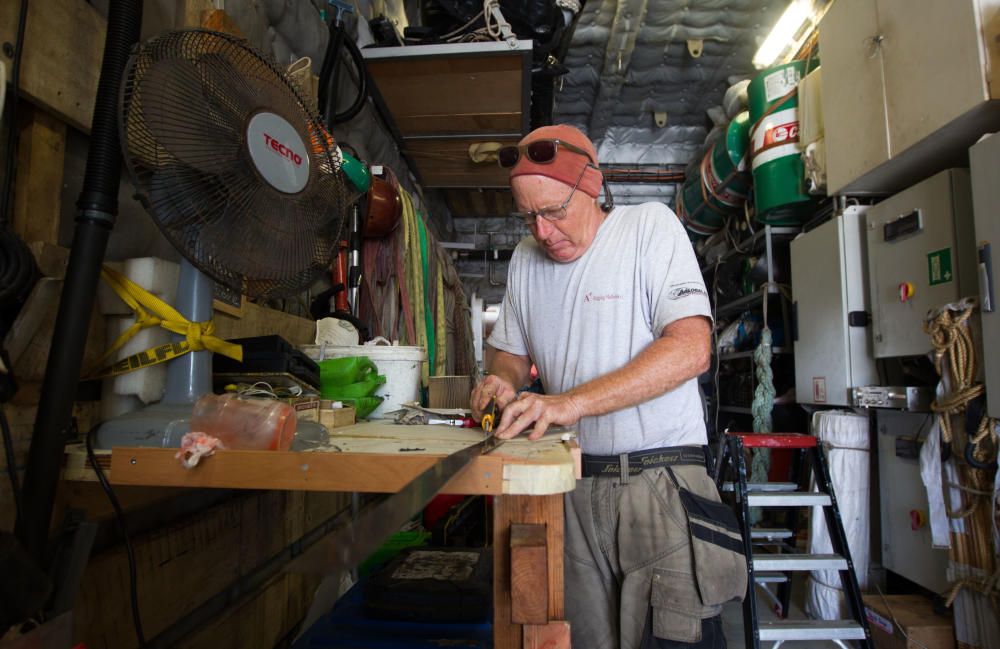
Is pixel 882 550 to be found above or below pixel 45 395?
below

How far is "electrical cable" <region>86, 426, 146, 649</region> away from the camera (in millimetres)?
813

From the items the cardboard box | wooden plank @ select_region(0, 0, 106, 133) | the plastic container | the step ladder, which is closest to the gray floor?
the step ladder

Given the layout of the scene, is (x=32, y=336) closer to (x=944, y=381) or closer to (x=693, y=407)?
(x=693, y=407)

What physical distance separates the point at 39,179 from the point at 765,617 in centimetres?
344

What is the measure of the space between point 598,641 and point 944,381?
1758 mm

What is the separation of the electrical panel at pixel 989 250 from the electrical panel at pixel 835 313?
95cm

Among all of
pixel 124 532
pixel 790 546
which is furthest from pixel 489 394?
pixel 790 546

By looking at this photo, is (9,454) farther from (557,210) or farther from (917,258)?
(917,258)

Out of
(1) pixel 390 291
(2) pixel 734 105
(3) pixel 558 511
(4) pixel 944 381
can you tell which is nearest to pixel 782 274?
(2) pixel 734 105

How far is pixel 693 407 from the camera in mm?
1305

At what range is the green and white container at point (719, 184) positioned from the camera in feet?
13.2

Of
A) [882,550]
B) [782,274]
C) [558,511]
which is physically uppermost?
[782,274]

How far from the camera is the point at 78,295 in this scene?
0.82 m

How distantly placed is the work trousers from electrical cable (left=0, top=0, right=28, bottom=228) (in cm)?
126
